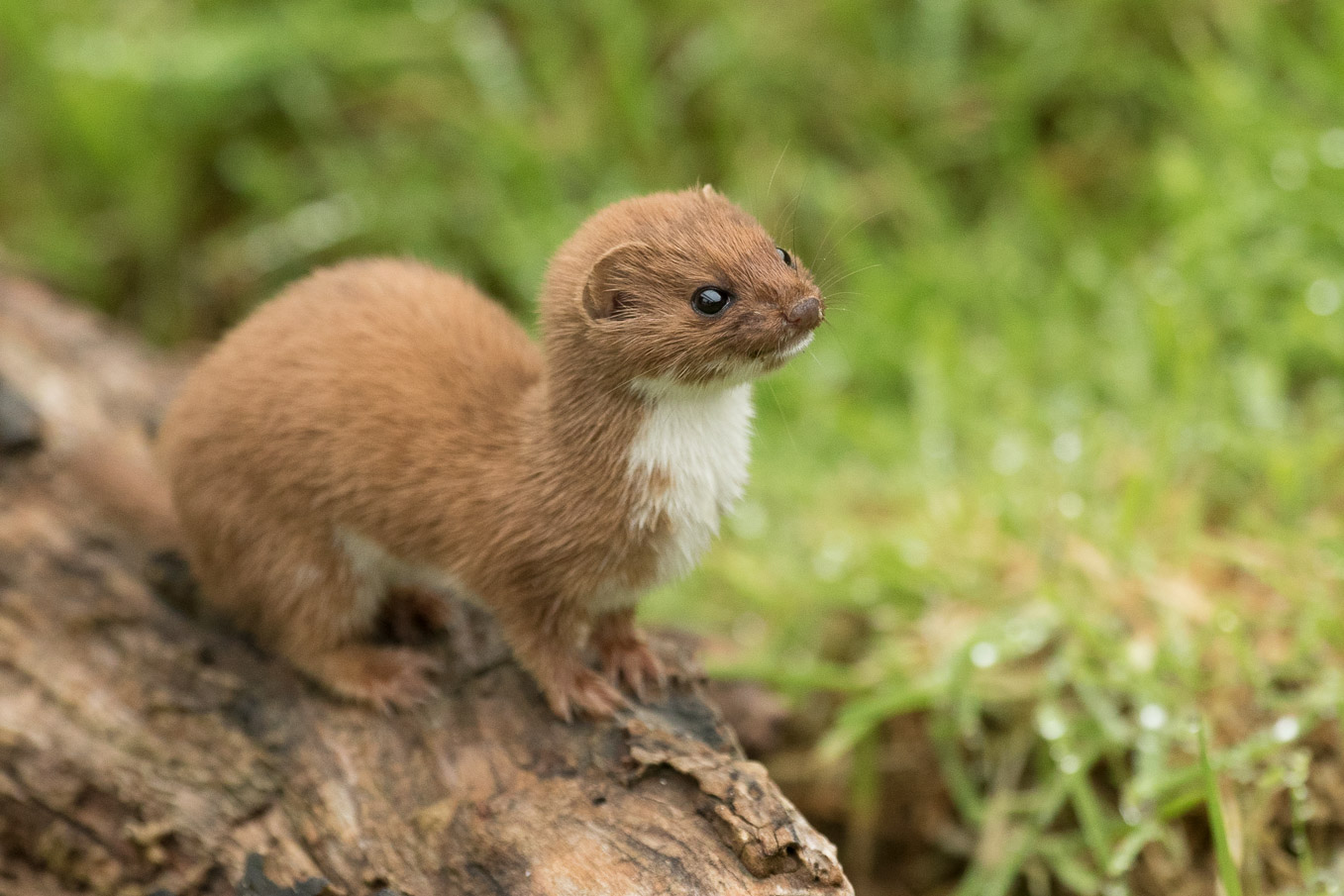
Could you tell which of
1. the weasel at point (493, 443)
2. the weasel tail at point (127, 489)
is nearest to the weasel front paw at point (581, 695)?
→ the weasel at point (493, 443)

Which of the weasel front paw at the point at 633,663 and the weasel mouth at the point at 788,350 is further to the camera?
the weasel front paw at the point at 633,663

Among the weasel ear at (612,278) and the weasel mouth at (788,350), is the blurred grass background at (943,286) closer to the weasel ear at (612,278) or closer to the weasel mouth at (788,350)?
the weasel mouth at (788,350)

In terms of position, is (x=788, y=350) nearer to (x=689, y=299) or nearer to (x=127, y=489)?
(x=689, y=299)

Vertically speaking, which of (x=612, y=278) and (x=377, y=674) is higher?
(x=612, y=278)

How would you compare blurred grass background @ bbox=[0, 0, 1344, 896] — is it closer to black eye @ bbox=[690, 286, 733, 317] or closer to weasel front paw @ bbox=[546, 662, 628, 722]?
black eye @ bbox=[690, 286, 733, 317]

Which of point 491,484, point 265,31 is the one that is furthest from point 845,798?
point 265,31

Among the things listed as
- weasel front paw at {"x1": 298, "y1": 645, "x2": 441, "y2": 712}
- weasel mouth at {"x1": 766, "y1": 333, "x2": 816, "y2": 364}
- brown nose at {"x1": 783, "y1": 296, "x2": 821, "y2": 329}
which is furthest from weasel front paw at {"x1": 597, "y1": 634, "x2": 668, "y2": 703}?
brown nose at {"x1": 783, "y1": 296, "x2": 821, "y2": 329}

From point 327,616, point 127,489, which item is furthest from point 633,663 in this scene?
point 127,489
